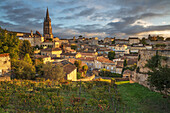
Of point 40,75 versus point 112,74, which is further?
point 112,74

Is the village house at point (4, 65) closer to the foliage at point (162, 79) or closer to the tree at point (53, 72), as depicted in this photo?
the tree at point (53, 72)

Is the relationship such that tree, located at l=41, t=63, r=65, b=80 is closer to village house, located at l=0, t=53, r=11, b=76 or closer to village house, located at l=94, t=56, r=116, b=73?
village house, located at l=0, t=53, r=11, b=76

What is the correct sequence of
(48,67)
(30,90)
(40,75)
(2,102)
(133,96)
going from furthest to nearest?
(40,75)
(48,67)
(133,96)
(30,90)
(2,102)

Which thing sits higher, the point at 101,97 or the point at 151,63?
the point at 151,63

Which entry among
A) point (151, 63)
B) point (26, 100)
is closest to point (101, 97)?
point (26, 100)

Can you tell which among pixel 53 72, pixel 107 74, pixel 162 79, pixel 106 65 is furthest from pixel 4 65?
pixel 106 65

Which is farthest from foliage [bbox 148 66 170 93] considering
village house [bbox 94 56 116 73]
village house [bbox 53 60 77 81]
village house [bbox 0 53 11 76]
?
village house [bbox 94 56 116 73]

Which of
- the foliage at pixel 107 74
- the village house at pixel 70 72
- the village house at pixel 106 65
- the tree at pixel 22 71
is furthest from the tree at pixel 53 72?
the village house at pixel 106 65

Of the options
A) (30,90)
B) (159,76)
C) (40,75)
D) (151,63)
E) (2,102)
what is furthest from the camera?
(40,75)

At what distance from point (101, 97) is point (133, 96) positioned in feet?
12.1

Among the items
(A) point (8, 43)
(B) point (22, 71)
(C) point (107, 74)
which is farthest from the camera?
(C) point (107, 74)

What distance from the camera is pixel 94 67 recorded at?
4088 cm

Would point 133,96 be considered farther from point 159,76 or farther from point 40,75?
point 40,75

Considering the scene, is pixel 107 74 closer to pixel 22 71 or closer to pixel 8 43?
pixel 22 71
